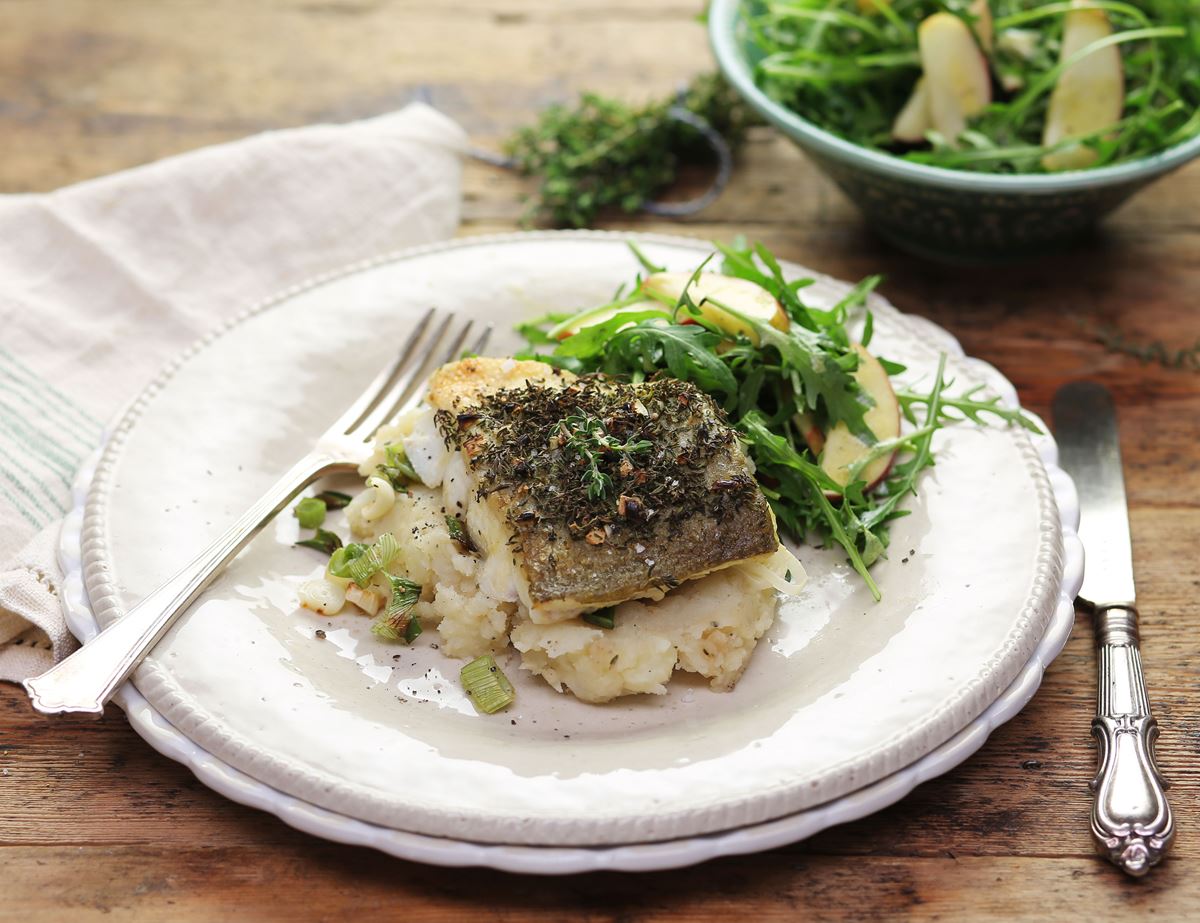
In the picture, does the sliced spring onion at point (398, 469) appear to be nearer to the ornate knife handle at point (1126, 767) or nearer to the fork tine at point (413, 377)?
the fork tine at point (413, 377)

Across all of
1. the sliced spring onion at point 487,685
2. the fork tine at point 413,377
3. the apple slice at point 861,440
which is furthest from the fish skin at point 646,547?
the fork tine at point 413,377

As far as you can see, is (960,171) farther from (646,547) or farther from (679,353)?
(646,547)

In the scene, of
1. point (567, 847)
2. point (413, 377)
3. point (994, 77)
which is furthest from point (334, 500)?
point (994, 77)

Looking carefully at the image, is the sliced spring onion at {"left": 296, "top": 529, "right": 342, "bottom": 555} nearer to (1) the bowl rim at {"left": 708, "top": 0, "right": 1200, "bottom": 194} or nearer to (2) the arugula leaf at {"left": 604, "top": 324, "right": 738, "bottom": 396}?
(2) the arugula leaf at {"left": 604, "top": 324, "right": 738, "bottom": 396}

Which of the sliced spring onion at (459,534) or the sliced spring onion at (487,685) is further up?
the sliced spring onion at (459,534)

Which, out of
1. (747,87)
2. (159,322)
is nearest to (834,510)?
(747,87)

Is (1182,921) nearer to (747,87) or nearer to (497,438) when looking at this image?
(497,438)
